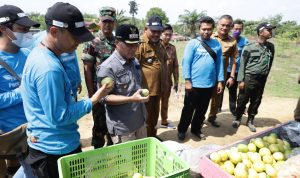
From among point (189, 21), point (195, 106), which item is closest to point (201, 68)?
point (195, 106)

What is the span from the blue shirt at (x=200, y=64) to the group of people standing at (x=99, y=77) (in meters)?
0.02

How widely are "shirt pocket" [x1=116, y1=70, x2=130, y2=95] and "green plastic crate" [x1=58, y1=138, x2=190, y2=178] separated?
2.57 feet

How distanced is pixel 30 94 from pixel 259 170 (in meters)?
1.99

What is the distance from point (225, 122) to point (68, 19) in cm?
483

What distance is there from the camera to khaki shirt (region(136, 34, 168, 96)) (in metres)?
3.97

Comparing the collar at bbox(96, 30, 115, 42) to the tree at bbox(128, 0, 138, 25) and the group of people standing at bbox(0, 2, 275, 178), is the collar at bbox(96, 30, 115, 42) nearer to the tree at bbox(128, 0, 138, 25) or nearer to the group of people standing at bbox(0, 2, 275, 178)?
the group of people standing at bbox(0, 2, 275, 178)

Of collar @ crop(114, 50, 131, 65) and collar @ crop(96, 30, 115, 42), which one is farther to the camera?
collar @ crop(96, 30, 115, 42)

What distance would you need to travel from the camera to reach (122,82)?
2.73m

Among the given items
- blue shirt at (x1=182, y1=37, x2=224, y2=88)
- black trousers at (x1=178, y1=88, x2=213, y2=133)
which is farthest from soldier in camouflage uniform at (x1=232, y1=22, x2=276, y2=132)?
black trousers at (x1=178, y1=88, x2=213, y2=133)

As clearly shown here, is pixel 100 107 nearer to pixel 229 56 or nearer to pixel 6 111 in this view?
pixel 6 111

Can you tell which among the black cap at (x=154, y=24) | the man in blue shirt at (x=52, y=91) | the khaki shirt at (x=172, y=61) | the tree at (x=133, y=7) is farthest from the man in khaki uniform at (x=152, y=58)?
the tree at (x=133, y=7)

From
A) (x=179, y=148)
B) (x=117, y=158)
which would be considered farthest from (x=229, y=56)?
(x=117, y=158)

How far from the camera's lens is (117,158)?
6.67ft

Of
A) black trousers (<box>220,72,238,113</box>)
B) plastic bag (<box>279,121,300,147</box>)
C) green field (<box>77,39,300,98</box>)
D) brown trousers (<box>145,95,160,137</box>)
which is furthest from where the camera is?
green field (<box>77,39,300,98</box>)
